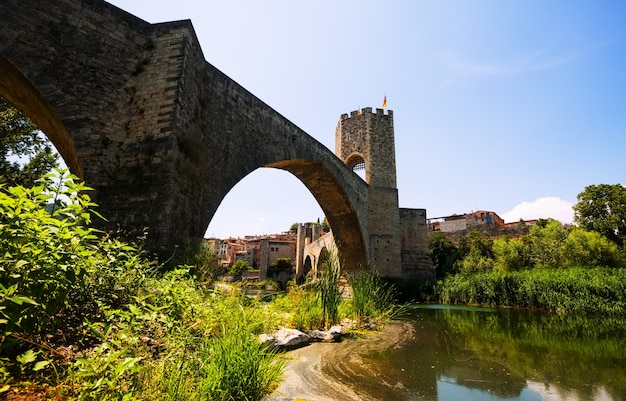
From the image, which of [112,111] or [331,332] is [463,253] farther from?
[112,111]

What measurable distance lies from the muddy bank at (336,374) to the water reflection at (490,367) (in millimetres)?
17

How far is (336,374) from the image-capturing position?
3.79 m

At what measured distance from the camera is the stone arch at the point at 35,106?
5.78 m

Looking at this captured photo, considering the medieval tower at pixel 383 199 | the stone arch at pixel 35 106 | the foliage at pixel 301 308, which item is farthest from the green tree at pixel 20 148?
the medieval tower at pixel 383 199

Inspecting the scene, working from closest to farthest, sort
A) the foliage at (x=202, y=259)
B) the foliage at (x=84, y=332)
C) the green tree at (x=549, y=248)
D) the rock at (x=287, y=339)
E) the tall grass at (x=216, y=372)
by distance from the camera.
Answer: the foliage at (x=84, y=332)
the tall grass at (x=216, y=372)
the rock at (x=287, y=339)
the foliage at (x=202, y=259)
the green tree at (x=549, y=248)

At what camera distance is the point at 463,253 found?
31.1 meters

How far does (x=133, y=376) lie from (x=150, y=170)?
16.1 ft

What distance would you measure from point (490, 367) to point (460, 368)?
0.45 metres

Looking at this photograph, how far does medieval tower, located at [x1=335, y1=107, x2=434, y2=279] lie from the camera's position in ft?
61.6

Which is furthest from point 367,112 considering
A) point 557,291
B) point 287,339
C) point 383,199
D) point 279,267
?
point 279,267

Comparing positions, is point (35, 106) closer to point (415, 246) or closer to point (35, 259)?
point (35, 259)

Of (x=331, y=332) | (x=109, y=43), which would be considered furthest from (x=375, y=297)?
(x=109, y=43)

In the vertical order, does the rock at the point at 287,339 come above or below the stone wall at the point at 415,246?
below

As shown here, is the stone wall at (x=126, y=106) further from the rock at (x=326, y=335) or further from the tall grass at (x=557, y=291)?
the tall grass at (x=557, y=291)
